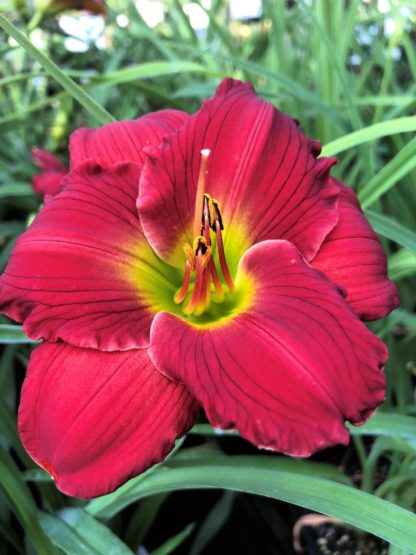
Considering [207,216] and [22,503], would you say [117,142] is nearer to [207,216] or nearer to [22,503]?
[207,216]

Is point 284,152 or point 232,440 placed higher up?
point 284,152

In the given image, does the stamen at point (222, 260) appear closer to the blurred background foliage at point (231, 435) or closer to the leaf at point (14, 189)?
the blurred background foliage at point (231, 435)

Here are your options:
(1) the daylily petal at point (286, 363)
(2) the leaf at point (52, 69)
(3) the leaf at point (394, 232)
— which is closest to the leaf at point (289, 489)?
(1) the daylily petal at point (286, 363)

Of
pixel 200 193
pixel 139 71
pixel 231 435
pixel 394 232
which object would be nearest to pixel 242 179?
pixel 200 193

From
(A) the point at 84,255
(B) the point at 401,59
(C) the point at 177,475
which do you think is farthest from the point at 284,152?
(B) the point at 401,59

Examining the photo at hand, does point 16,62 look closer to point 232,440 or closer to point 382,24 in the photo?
point 382,24

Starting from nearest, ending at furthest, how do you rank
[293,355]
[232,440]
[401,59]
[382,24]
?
[293,355]
[232,440]
[382,24]
[401,59]

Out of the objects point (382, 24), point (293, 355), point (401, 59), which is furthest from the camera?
point (401, 59)
